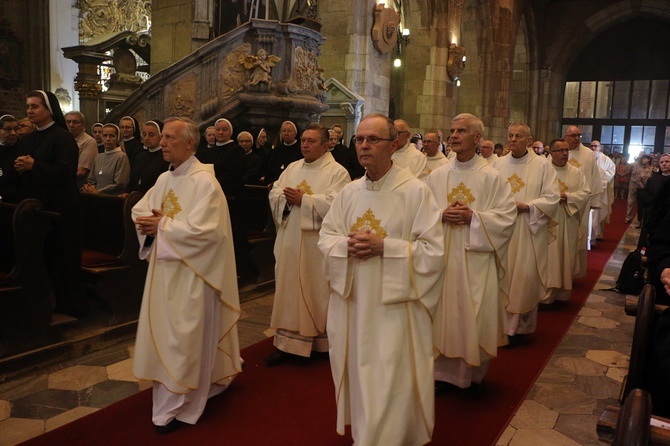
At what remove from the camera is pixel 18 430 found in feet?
12.0

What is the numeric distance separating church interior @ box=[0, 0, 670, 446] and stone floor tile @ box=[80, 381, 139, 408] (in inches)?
0.7

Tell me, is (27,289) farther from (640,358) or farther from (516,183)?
(516,183)

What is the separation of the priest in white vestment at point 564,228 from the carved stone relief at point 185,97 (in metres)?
5.49

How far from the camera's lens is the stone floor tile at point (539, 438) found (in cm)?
373

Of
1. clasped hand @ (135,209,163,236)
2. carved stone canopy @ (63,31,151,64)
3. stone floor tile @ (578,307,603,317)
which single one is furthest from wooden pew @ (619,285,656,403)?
carved stone canopy @ (63,31,151,64)

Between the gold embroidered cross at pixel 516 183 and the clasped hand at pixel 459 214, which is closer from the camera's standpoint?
the clasped hand at pixel 459 214

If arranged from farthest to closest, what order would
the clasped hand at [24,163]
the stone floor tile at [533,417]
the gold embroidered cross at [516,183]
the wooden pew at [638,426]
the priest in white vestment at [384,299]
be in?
the gold embroidered cross at [516,183]
the clasped hand at [24,163]
the stone floor tile at [533,417]
the priest in white vestment at [384,299]
the wooden pew at [638,426]

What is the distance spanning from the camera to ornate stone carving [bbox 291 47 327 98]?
32.3ft

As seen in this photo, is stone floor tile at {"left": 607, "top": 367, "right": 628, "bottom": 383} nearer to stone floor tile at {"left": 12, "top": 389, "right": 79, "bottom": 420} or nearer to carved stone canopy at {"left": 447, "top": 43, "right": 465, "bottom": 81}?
stone floor tile at {"left": 12, "top": 389, "right": 79, "bottom": 420}

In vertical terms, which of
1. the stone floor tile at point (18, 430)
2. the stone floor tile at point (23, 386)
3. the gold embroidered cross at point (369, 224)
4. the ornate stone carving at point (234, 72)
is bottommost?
the stone floor tile at point (18, 430)

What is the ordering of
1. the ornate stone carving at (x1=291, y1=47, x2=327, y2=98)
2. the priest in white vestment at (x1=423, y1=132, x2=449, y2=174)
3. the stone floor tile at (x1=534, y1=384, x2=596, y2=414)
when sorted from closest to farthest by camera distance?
the stone floor tile at (x1=534, y1=384, x2=596, y2=414)
the priest in white vestment at (x1=423, y1=132, x2=449, y2=174)
the ornate stone carving at (x1=291, y1=47, x2=327, y2=98)

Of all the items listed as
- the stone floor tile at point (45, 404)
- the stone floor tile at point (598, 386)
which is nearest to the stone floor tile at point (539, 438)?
the stone floor tile at point (598, 386)

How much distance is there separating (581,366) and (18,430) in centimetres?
428

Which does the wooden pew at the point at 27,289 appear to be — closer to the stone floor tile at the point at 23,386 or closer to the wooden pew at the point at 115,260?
the stone floor tile at the point at 23,386
